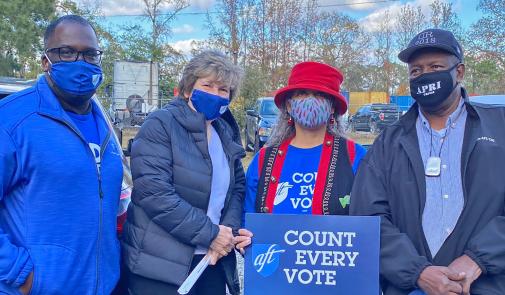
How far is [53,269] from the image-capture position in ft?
7.98

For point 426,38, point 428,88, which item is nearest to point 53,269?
point 428,88

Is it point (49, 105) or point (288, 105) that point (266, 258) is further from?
point (49, 105)

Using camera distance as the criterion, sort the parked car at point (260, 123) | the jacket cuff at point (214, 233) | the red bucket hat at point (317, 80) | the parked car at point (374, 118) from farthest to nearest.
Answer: the parked car at point (374, 118)
the parked car at point (260, 123)
the red bucket hat at point (317, 80)
the jacket cuff at point (214, 233)

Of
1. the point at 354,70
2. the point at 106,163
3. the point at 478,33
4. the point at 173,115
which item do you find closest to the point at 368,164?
the point at 173,115

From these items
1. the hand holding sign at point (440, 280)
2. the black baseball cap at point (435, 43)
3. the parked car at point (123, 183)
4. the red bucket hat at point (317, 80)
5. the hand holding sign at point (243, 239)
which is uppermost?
the black baseball cap at point (435, 43)

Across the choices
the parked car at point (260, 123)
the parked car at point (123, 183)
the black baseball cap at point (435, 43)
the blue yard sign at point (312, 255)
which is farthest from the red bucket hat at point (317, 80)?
the parked car at point (260, 123)

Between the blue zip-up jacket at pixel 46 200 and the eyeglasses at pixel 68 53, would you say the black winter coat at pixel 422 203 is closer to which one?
the blue zip-up jacket at pixel 46 200

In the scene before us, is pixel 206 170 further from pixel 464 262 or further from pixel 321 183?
pixel 464 262

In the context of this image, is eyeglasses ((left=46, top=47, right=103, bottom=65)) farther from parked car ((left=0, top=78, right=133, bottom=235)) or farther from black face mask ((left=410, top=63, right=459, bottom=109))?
black face mask ((left=410, top=63, right=459, bottom=109))

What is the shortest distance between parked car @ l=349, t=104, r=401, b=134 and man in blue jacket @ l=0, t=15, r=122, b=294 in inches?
990

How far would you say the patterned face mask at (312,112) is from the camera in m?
3.07

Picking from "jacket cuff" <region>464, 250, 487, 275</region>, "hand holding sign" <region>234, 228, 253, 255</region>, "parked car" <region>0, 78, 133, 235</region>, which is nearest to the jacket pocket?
"parked car" <region>0, 78, 133, 235</region>

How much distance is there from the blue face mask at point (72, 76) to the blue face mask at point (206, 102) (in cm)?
61

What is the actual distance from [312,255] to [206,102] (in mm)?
995
